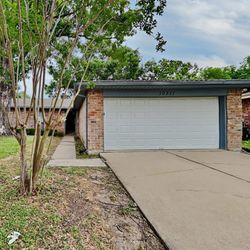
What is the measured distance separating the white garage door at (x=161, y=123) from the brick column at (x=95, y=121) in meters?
0.20

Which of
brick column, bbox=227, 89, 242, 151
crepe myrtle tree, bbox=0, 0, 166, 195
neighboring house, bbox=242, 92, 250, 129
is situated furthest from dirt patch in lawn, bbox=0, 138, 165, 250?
neighboring house, bbox=242, 92, 250, 129

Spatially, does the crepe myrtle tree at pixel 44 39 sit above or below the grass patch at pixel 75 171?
above

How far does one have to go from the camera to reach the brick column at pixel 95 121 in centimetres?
1120

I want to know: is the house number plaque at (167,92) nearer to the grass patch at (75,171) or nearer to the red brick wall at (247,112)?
the grass patch at (75,171)

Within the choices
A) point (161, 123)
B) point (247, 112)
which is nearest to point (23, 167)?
point (161, 123)

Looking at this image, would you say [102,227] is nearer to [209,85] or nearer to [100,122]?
[100,122]

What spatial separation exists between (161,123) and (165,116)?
33 centimetres

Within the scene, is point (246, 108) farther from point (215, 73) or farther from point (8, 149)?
point (215, 73)

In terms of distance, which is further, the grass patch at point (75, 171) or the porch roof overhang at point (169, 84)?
the porch roof overhang at point (169, 84)

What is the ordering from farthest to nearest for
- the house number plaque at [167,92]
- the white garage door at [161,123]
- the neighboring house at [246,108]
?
1. the neighboring house at [246,108]
2. the house number plaque at [167,92]
3. the white garage door at [161,123]

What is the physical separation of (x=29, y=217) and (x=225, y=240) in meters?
2.39

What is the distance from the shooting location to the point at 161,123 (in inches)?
467

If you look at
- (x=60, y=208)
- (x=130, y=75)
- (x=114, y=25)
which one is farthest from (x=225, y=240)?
(x=130, y=75)

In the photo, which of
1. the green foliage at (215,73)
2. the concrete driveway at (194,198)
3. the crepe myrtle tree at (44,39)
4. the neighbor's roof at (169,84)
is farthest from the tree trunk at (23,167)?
the green foliage at (215,73)
